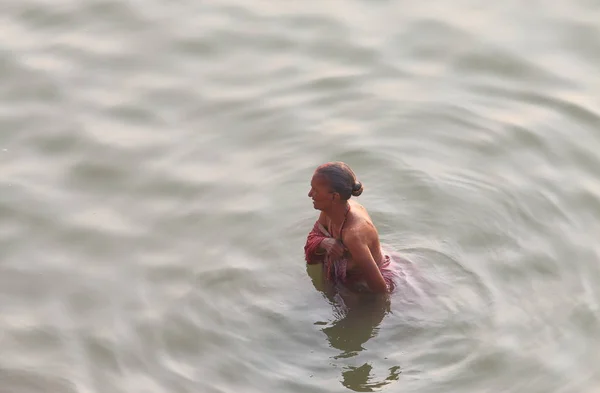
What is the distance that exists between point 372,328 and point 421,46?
374cm

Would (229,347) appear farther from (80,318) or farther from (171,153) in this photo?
(171,153)

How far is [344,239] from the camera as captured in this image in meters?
6.31

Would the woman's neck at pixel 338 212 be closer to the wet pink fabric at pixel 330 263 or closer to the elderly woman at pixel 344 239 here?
the elderly woman at pixel 344 239

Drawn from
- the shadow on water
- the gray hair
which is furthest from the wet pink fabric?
the gray hair

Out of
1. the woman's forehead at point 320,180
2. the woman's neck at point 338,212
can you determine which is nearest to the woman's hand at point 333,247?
the woman's neck at point 338,212

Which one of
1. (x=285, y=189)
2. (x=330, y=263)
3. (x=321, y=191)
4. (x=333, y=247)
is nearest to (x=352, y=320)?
(x=330, y=263)

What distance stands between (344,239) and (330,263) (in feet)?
0.99

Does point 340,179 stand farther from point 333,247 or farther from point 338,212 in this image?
point 333,247

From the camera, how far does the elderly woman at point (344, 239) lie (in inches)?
243

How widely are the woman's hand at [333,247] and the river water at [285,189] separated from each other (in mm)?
477

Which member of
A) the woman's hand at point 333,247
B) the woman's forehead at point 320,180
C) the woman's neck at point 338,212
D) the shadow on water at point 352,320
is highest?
the woman's forehead at point 320,180

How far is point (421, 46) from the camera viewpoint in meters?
9.43

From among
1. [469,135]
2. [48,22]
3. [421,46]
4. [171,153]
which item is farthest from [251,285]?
[48,22]

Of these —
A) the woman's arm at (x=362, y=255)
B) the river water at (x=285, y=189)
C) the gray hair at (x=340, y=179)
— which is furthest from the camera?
the river water at (x=285, y=189)
